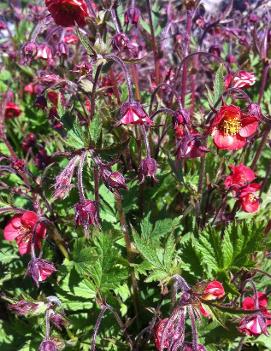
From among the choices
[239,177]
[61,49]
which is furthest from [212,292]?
[61,49]

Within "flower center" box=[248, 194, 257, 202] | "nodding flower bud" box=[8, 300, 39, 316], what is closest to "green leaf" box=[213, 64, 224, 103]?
"flower center" box=[248, 194, 257, 202]

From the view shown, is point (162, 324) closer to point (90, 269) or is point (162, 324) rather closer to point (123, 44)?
point (90, 269)

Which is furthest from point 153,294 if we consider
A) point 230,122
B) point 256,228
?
point 230,122

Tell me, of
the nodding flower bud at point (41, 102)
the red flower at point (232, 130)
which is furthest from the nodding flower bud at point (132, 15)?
the red flower at point (232, 130)

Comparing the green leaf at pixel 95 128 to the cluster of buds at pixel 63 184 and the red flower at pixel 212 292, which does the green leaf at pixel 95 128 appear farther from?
the red flower at pixel 212 292

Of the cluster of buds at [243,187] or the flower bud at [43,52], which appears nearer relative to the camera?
the cluster of buds at [243,187]
